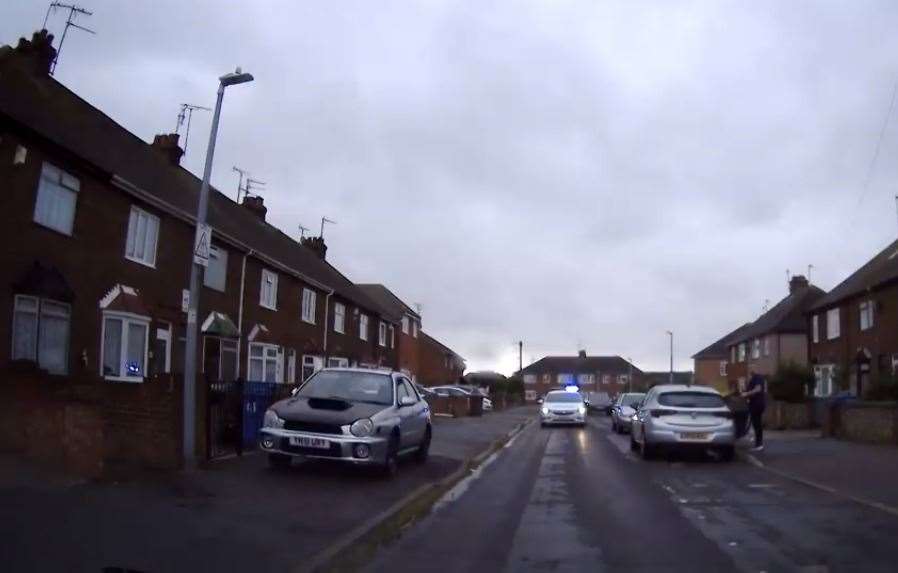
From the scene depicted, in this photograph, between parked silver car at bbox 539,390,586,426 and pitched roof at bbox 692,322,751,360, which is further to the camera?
pitched roof at bbox 692,322,751,360

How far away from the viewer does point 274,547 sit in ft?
26.2

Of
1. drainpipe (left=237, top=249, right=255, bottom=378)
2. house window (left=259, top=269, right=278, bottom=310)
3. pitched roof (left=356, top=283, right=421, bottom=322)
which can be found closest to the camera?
drainpipe (left=237, top=249, right=255, bottom=378)

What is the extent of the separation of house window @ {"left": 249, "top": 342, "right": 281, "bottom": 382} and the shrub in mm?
16609

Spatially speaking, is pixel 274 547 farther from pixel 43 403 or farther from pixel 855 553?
pixel 855 553

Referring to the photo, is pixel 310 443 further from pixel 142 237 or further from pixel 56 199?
pixel 142 237

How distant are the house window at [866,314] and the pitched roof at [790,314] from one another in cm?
1385

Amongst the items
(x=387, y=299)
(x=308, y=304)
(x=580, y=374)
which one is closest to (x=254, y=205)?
(x=308, y=304)

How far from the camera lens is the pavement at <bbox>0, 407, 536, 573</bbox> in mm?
7078

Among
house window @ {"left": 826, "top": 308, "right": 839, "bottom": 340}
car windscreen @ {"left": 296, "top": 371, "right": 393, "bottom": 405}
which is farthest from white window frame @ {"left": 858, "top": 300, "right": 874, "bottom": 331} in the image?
car windscreen @ {"left": 296, "top": 371, "right": 393, "bottom": 405}

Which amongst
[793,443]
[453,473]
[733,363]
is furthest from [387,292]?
[453,473]

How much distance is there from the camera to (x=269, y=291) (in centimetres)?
2822

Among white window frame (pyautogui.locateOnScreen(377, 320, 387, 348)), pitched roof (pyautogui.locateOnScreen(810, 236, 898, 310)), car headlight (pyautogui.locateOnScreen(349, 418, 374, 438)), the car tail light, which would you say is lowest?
car headlight (pyautogui.locateOnScreen(349, 418, 374, 438))

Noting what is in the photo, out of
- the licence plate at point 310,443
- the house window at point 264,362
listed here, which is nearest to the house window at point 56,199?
the licence plate at point 310,443

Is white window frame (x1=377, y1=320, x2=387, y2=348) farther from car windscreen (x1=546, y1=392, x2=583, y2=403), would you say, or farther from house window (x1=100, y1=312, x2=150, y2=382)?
house window (x1=100, y1=312, x2=150, y2=382)
